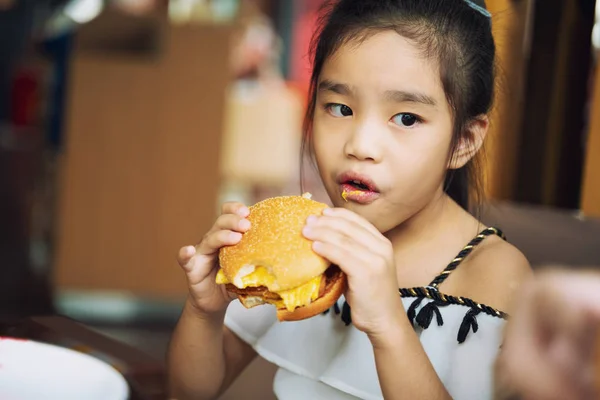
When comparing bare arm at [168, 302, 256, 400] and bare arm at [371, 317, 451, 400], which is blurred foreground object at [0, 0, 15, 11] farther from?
bare arm at [371, 317, 451, 400]

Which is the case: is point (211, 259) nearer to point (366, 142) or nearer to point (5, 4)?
point (366, 142)

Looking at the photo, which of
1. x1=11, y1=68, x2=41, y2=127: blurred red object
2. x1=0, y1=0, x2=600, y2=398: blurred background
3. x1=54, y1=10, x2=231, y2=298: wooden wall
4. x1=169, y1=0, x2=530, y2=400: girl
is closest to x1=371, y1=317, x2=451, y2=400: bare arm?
x1=169, y1=0, x2=530, y2=400: girl

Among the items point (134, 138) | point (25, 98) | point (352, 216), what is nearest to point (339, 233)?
point (352, 216)

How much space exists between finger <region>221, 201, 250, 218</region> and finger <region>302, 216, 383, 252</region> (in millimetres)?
58

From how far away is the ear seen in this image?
47cm

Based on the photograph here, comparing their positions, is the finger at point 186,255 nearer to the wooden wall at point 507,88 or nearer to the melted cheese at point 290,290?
the melted cheese at point 290,290

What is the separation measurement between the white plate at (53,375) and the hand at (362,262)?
0.46ft

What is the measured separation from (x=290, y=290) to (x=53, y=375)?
0.15 m

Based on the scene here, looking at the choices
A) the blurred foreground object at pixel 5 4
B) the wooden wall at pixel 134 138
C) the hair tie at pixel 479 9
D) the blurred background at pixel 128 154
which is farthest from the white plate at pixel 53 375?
the blurred foreground object at pixel 5 4

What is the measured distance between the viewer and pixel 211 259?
526 millimetres

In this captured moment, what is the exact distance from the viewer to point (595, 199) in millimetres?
511

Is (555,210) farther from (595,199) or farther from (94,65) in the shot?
(94,65)

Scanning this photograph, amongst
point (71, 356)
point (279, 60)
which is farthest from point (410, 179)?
point (279, 60)

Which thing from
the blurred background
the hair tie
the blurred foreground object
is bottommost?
the blurred background
